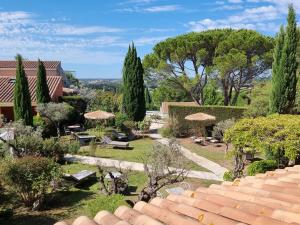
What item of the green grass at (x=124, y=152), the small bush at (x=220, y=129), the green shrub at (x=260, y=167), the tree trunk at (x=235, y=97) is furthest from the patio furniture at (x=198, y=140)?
the tree trunk at (x=235, y=97)

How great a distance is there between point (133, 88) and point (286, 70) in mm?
15596

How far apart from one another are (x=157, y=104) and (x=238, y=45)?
28.5 m

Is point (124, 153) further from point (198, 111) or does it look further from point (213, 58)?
point (213, 58)

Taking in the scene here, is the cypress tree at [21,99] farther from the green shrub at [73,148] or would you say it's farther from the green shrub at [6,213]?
the green shrub at [6,213]

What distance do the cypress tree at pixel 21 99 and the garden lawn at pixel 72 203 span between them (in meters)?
11.9

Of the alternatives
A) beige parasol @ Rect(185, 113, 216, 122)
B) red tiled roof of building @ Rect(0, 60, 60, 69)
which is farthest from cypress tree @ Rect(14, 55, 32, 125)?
red tiled roof of building @ Rect(0, 60, 60, 69)

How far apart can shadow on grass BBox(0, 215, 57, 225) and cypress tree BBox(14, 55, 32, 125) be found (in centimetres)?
1477

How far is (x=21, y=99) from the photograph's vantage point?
1001 inches

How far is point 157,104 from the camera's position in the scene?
194 feet

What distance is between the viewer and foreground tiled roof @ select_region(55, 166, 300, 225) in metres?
3.42

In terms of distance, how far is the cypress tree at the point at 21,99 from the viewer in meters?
25.2

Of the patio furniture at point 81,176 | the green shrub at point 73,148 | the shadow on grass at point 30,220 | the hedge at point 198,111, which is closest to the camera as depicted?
the shadow on grass at point 30,220

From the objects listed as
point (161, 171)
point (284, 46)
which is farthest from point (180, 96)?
point (161, 171)

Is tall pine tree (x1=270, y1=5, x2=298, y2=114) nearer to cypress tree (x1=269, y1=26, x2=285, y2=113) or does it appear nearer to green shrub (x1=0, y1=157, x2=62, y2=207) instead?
cypress tree (x1=269, y1=26, x2=285, y2=113)
